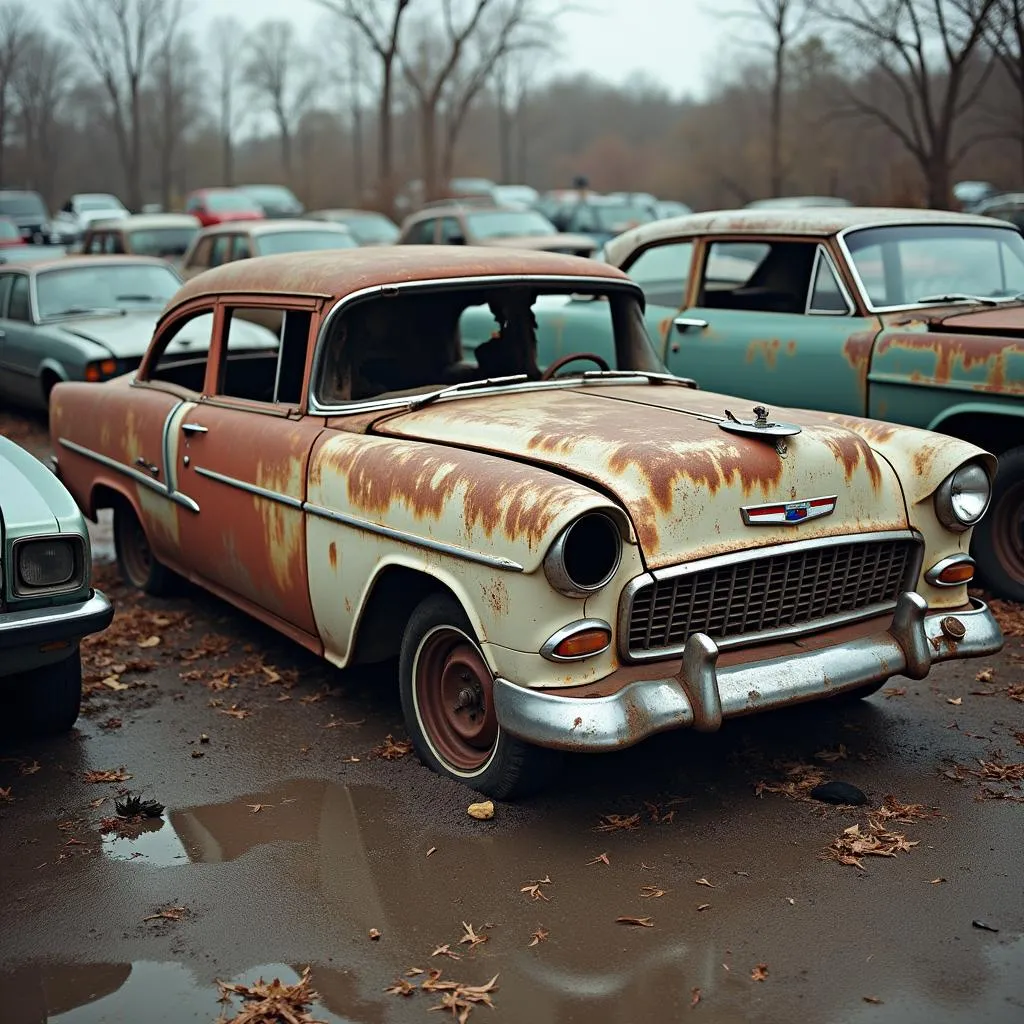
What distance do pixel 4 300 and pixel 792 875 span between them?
378 inches

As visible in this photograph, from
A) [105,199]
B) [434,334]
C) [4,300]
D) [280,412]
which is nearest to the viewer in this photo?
[280,412]

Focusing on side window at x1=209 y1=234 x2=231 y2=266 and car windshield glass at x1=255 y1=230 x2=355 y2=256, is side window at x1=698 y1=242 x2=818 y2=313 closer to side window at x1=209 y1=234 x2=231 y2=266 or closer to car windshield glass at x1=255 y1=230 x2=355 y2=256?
car windshield glass at x1=255 y1=230 x2=355 y2=256

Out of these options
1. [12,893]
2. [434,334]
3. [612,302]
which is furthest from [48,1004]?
[612,302]

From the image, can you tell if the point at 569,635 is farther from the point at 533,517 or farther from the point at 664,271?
the point at 664,271

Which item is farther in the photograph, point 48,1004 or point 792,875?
point 792,875

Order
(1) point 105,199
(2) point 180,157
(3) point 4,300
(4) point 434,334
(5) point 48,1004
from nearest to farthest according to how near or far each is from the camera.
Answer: (5) point 48,1004
(4) point 434,334
(3) point 4,300
(1) point 105,199
(2) point 180,157

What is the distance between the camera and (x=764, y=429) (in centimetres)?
394

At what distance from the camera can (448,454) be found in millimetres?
4039

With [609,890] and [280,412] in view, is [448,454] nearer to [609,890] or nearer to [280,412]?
[280,412]

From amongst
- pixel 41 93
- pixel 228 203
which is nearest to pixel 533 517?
pixel 228 203

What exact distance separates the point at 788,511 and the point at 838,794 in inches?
36.3

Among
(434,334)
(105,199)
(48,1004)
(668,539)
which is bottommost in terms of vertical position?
(48,1004)

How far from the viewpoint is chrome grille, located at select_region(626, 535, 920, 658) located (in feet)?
12.0

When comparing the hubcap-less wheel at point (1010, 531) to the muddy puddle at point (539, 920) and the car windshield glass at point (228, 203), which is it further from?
the car windshield glass at point (228, 203)
